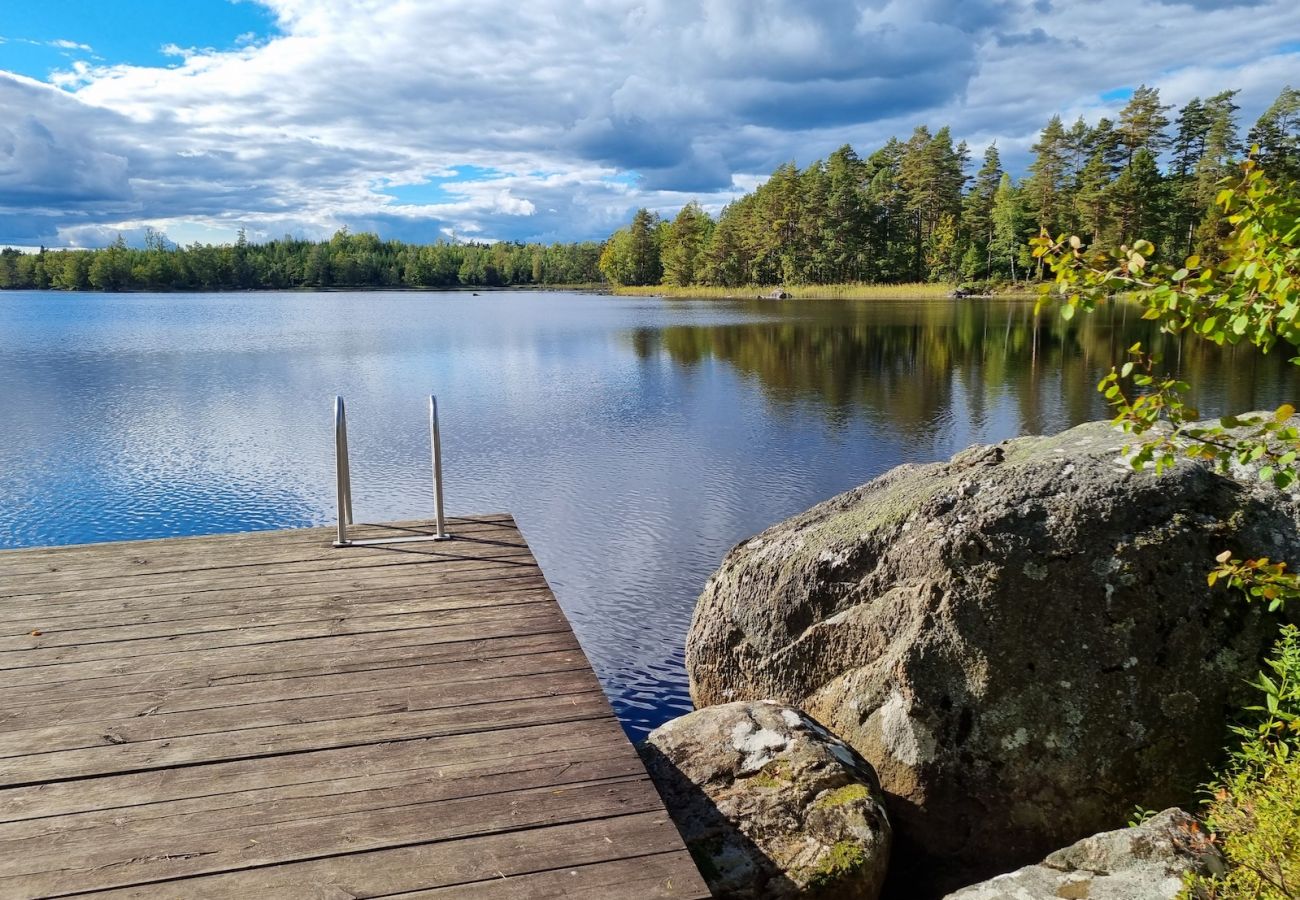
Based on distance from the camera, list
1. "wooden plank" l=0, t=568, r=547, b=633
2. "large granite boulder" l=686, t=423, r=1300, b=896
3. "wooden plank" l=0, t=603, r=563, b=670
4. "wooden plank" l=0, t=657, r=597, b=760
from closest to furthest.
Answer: "wooden plank" l=0, t=657, r=597, b=760 < "wooden plank" l=0, t=603, r=563, b=670 < "large granite boulder" l=686, t=423, r=1300, b=896 < "wooden plank" l=0, t=568, r=547, b=633

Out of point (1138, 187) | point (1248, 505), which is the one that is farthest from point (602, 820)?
point (1138, 187)

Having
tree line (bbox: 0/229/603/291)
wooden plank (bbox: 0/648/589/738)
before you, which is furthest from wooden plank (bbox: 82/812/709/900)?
tree line (bbox: 0/229/603/291)

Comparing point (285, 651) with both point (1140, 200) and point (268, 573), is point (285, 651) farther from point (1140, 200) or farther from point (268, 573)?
point (1140, 200)

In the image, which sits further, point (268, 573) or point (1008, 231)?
point (1008, 231)

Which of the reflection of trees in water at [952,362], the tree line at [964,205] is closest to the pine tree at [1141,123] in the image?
the tree line at [964,205]

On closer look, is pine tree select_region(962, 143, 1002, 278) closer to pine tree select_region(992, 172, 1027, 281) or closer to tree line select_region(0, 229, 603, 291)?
pine tree select_region(992, 172, 1027, 281)

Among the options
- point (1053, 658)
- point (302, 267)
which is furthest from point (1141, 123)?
point (302, 267)

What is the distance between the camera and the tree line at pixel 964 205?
6253cm

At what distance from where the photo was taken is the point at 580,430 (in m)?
18.8

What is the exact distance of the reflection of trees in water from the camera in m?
21.1

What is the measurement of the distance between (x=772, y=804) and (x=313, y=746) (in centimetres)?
212

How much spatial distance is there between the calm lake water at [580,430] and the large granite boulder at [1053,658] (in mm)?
2996

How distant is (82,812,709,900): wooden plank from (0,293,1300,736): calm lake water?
433 cm

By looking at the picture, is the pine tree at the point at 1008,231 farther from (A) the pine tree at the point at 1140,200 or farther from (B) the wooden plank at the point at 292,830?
(B) the wooden plank at the point at 292,830
